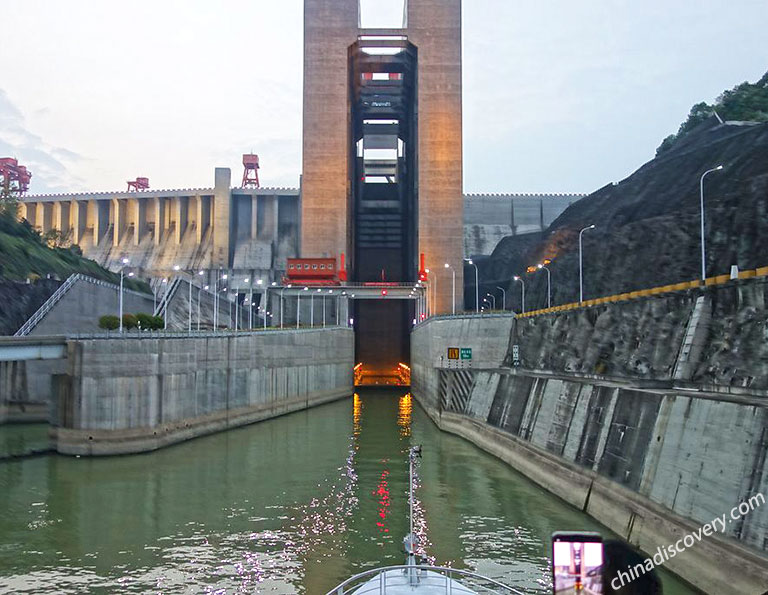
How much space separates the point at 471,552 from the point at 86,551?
14.0m

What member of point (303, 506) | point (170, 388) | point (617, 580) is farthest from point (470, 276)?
point (617, 580)

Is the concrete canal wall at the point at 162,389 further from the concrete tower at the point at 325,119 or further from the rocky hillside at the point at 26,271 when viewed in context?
the concrete tower at the point at 325,119

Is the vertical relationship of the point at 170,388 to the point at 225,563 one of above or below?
above

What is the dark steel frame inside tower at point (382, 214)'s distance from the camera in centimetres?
11669

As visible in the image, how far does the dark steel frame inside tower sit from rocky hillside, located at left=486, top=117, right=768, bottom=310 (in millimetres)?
22935

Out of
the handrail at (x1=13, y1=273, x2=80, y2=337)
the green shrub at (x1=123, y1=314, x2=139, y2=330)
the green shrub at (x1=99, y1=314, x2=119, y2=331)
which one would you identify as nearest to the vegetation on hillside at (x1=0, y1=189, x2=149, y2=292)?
the handrail at (x1=13, y1=273, x2=80, y2=337)

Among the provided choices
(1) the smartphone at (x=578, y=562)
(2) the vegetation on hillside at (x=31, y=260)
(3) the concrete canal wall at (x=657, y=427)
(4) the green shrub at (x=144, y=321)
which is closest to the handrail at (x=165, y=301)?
(2) the vegetation on hillside at (x=31, y=260)

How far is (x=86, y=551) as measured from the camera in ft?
76.6

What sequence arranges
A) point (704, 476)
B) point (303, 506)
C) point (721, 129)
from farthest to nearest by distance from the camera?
point (721, 129), point (303, 506), point (704, 476)

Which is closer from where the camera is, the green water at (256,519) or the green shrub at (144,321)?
the green water at (256,519)

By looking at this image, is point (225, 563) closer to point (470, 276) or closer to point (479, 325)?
point (479, 325)

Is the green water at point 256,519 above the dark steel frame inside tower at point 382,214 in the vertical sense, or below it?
below

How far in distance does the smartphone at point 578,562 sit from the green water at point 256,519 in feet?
41.5

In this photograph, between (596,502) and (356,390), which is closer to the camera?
(596,502)
